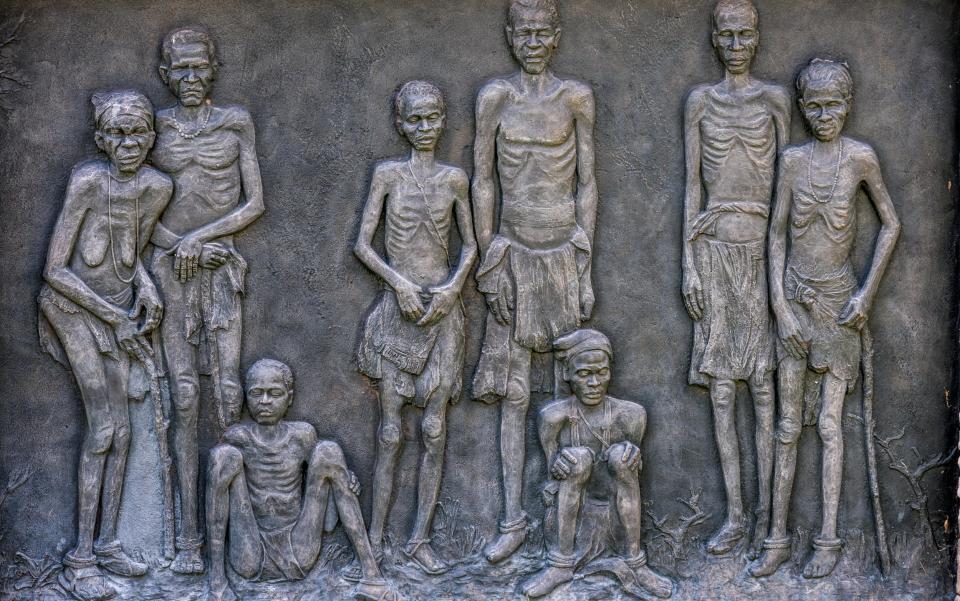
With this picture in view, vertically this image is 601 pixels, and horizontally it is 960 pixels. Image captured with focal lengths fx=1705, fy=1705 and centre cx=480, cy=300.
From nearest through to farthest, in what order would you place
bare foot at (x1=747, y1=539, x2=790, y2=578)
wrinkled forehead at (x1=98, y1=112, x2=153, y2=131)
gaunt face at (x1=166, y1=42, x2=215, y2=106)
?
1. wrinkled forehead at (x1=98, y1=112, x2=153, y2=131)
2. gaunt face at (x1=166, y1=42, x2=215, y2=106)
3. bare foot at (x1=747, y1=539, x2=790, y2=578)

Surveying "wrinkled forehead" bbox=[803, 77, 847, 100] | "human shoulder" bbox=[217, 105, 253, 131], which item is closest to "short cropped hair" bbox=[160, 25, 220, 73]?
"human shoulder" bbox=[217, 105, 253, 131]

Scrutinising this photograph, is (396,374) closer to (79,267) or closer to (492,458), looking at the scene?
(492,458)

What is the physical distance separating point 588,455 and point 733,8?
8.03 ft

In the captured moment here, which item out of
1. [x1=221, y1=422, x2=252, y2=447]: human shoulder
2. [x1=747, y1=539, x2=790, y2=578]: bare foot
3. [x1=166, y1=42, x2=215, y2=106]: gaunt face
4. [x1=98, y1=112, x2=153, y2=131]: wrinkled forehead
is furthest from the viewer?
[x1=747, y1=539, x2=790, y2=578]: bare foot

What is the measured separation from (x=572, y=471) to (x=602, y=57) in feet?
7.16

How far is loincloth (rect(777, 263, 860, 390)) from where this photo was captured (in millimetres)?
8898

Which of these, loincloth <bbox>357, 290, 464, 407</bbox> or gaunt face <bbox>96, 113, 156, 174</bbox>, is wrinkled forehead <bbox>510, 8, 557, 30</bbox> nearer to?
loincloth <bbox>357, 290, 464, 407</bbox>

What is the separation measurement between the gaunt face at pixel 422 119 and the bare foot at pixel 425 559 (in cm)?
210

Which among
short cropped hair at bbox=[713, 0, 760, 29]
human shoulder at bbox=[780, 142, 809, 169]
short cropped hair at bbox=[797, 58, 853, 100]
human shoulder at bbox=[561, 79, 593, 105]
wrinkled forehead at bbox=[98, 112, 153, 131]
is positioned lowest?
human shoulder at bbox=[780, 142, 809, 169]

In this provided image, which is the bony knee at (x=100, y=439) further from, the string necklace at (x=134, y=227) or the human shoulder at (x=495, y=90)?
the human shoulder at (x=495, y=90)

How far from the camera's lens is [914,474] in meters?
9.09

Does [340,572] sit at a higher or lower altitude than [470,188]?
lower

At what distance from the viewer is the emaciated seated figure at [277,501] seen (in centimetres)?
885

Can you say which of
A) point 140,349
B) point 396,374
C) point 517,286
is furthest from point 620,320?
point 140,349
